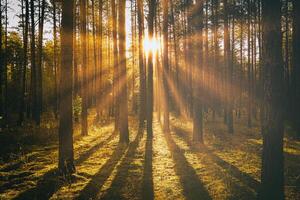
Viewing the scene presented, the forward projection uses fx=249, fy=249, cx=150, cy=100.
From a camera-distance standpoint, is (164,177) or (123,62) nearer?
(164,177)

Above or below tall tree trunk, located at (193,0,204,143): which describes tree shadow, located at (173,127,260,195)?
below

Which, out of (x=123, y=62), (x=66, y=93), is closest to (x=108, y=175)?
(x=66, y=93)

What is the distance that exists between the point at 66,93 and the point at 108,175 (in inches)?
118

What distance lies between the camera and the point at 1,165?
896 centimetres

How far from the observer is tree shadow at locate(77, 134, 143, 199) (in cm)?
663

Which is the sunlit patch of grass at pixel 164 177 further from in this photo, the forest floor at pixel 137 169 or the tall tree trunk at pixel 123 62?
the tall tree trunk at pixel 123 62

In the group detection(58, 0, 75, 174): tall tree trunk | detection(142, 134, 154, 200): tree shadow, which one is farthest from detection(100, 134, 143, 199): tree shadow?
detection(58, 0, 75, 174): tall tree trunk

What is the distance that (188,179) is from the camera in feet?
25.8

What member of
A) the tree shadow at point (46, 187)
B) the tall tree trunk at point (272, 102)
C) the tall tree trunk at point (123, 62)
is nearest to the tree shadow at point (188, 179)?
the tall tree trunk at point (272, 102)

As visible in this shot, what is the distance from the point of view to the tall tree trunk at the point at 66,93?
7.85 m

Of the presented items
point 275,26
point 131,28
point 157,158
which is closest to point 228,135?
point 157,158

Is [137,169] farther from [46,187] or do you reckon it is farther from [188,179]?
[46,187]

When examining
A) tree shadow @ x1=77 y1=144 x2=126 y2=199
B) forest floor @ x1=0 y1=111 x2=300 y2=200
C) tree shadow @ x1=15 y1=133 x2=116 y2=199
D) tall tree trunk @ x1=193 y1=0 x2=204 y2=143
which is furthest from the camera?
tall tree trunk @ x1=193 y1=0 x2=204 y2=143

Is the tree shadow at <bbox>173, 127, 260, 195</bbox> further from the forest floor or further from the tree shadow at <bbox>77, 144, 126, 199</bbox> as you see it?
the tree shadow at <bbox>77, 144, 126, 199</bbox>
